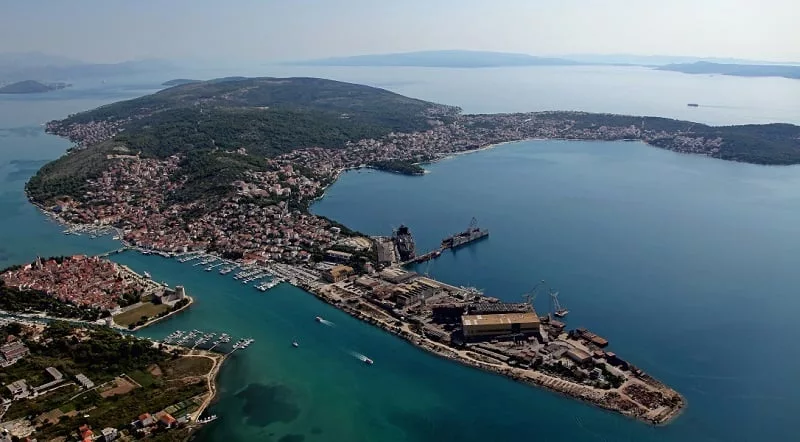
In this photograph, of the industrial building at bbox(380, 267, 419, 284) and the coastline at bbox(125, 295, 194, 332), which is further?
the industrial building at bbox(380, 267, 419, 284)

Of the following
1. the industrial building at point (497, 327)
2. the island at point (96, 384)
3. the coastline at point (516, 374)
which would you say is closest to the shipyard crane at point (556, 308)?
the industrial building at point (497, 327)

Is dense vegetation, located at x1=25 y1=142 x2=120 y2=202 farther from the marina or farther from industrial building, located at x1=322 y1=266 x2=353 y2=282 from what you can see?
the marina

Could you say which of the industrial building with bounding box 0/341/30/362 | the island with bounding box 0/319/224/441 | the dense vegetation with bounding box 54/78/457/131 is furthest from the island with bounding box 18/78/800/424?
the industrial building with bounding box 0/341/30/362

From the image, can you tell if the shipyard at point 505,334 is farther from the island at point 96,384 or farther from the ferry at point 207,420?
the ferry at point 207,420

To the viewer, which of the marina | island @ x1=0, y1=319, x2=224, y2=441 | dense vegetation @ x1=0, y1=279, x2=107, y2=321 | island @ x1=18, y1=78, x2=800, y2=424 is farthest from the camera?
dense vegetation @ x1=0, y1=279, x2=107, y2=321

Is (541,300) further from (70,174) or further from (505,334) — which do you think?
(70,174)
